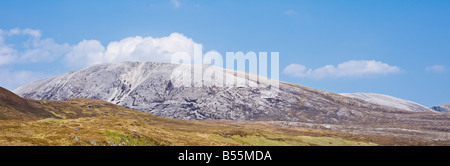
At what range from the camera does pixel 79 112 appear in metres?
200

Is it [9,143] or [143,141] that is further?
[143,141]

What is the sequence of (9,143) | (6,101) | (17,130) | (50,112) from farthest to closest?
(50,112) → (6,101) → (17,130) → (9,143)
